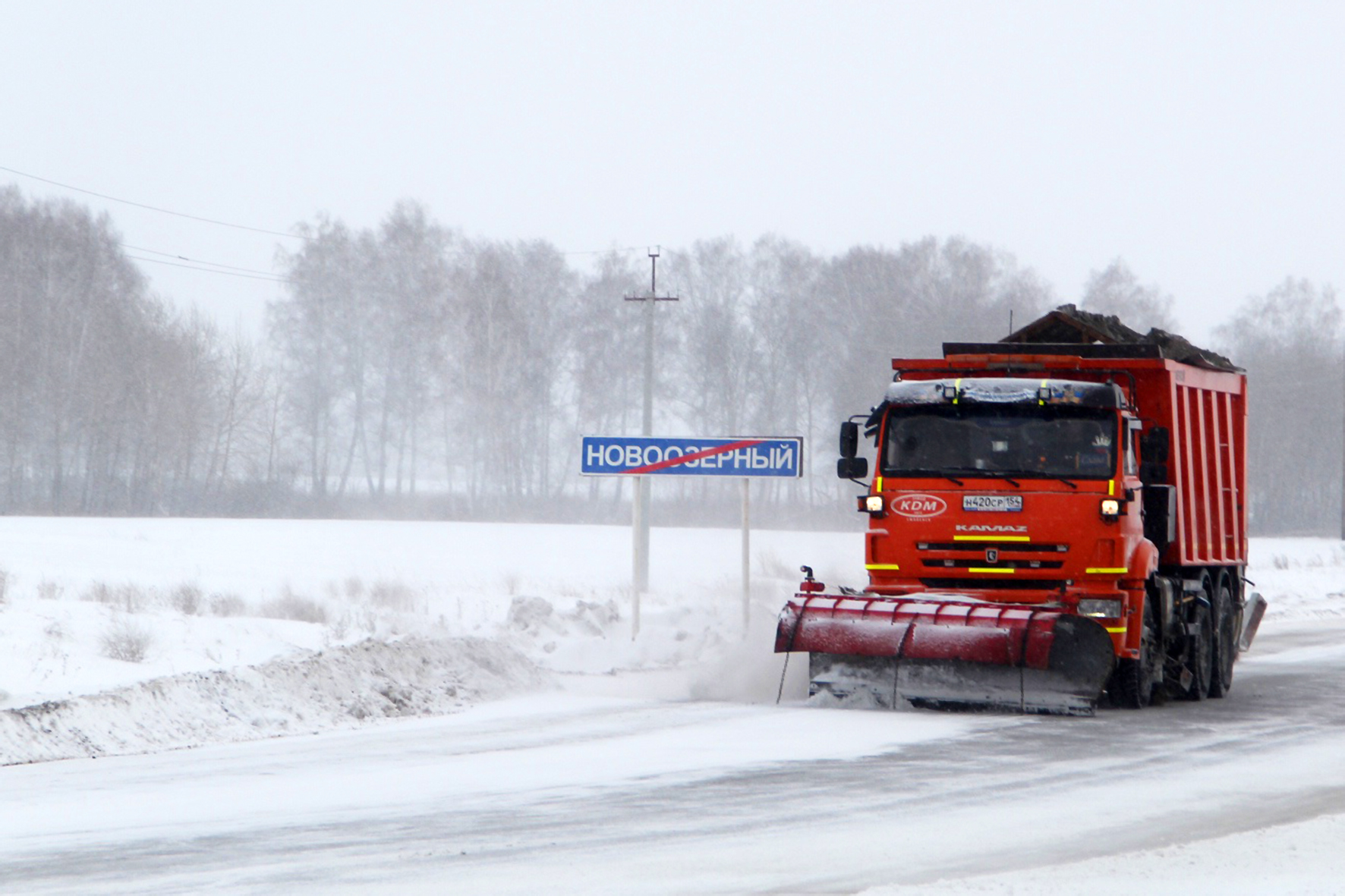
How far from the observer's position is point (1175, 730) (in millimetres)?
12359

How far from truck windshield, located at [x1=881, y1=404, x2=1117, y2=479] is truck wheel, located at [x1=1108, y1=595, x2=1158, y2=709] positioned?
1.45 m

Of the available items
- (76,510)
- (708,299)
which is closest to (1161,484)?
(76,510)

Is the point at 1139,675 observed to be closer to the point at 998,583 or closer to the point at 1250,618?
the point at 998,583

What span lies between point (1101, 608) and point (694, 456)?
667 cm

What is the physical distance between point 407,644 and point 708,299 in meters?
68.1

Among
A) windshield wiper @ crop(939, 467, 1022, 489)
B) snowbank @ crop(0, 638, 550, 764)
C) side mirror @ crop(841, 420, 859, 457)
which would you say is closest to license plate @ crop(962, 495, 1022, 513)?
windshield wiper @ crop(939, 467, 1022, 489)

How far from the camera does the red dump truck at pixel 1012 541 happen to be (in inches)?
502

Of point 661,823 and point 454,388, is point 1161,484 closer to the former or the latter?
point 661,823

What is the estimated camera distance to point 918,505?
13477 millimetres

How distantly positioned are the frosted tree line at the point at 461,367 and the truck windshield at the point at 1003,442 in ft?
175

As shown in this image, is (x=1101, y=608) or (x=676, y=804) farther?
(x=1101, y=608)

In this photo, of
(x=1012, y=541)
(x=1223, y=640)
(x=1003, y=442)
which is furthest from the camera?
(x=1223, y=640)

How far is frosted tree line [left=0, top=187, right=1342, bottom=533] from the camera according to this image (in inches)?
2662

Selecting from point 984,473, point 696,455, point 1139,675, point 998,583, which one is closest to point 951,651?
point 998,583
